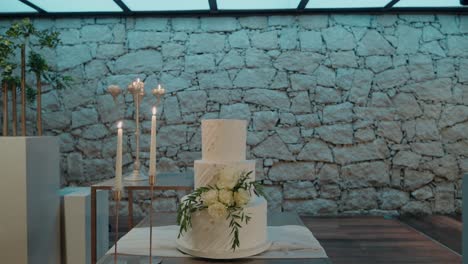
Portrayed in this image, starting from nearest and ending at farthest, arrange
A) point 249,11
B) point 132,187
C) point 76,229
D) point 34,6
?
point 132,187
point 76,229
point 34,6
point 249,11

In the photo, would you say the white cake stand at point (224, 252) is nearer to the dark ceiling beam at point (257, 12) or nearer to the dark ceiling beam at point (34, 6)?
the dark ceiling beam at point (257, 12)

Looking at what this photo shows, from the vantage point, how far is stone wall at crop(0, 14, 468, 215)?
15.0ft

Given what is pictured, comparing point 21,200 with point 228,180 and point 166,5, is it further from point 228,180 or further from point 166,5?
point 166,5

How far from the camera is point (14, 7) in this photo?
14.5 feet

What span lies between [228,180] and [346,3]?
346cm

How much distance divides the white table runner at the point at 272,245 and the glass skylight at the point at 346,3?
9.92 feet

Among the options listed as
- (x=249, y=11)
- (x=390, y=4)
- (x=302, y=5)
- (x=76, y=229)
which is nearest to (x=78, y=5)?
(x=249, y=11)

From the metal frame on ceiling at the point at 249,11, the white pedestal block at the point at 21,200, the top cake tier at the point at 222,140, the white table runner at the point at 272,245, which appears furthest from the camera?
the metal frame on ceiling at the point at 249,11

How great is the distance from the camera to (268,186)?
4617 mm

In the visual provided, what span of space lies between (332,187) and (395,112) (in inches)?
42.0

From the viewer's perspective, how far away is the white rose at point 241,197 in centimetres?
147

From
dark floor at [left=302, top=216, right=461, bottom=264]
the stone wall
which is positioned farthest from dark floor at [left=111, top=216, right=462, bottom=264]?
the stone wall

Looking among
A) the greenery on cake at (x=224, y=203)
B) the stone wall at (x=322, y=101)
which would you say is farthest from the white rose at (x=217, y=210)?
the stone wall at (x=322, y=101)

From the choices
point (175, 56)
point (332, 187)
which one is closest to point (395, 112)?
point (332, 187)
